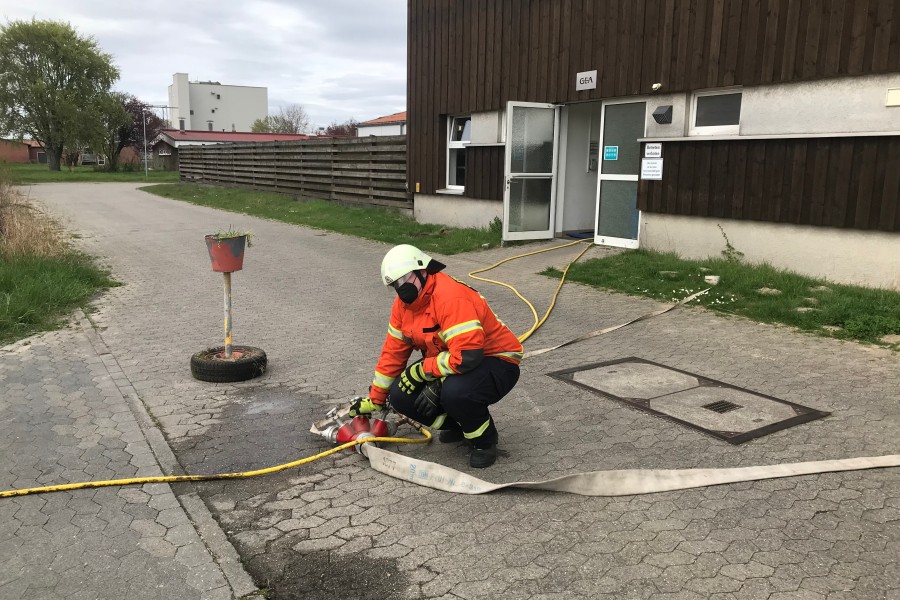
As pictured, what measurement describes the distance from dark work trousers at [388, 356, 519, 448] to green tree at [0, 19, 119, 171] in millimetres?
60539

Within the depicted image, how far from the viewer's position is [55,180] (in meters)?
43.0

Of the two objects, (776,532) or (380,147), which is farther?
(380,147)

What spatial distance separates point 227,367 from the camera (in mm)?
5941

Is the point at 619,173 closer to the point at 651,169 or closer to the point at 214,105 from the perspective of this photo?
the point at 651,169

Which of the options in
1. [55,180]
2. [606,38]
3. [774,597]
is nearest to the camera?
[774,597]

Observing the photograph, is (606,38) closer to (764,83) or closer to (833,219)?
(764,83)

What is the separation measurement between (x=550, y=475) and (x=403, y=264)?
1.53 meters

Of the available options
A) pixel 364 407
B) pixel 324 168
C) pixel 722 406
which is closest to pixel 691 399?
pixel 722 406

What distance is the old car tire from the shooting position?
19.5 feet

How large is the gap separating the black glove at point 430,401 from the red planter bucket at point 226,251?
7.77 feet

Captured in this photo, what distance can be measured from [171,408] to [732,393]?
14.3 ft

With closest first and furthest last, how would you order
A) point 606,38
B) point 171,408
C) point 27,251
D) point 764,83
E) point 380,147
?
point 171,408, point 764,83, point 27,251, point 606,38, point 380,147

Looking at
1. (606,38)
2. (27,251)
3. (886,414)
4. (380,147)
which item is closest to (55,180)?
(380,147)

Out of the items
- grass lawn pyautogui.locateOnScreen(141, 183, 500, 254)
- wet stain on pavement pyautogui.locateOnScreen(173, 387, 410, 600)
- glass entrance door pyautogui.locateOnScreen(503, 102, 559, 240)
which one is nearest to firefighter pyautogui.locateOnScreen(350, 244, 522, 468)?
wet stain on pavement pyautogui.locateOnScreen(173, 387, 410, 600)
